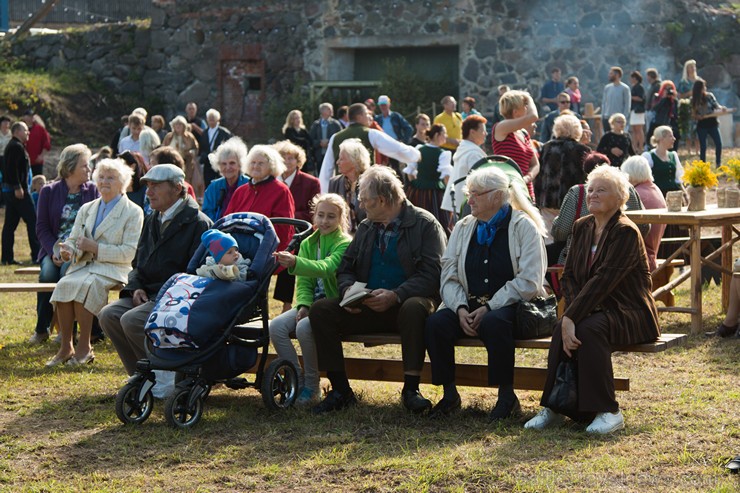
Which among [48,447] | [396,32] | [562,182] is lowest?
[48,447]

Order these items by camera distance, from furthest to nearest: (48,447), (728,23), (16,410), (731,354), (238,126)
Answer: (238,126) → (728,23) → (731,354) → (16,410) → (48,447)

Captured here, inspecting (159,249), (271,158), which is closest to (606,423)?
(159,249)

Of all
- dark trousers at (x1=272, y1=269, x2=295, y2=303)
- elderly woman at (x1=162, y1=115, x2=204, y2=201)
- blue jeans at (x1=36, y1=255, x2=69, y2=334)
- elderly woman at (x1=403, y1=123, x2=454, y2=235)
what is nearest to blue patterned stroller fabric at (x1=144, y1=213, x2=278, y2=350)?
dark trousers at (x1=272, y1=269, x2=295, y2=303)

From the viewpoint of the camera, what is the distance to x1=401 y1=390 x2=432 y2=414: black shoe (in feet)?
21.9

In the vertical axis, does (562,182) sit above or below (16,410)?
Answer: above

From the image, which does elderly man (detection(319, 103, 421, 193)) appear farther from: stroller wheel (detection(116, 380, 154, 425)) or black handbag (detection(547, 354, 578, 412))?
black handbag (detection(547, 354, 578, 412))

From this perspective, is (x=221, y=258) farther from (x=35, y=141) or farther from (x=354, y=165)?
(x=35, y=141)

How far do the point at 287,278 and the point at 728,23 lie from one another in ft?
54.8

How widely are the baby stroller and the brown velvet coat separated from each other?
1780mm

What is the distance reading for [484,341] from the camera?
6480 millimetres

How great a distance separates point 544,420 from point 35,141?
13743 millimetres

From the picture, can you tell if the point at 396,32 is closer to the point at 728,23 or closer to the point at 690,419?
the point at 728,23

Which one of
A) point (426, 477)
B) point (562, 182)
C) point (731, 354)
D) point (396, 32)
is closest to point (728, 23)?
point (396, 32)

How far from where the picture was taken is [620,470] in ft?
17.9
